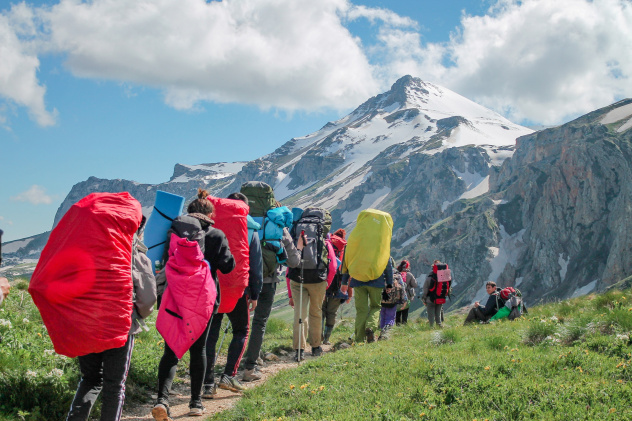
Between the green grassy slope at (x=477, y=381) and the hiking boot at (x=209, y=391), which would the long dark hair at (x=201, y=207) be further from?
the hiking boot at (x=209, y=391)

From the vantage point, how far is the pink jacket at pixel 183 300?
5.53 metres

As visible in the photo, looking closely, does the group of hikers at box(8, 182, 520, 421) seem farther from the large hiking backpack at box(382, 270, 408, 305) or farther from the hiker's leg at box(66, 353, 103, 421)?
the large hiking backpack at box(382, 270, 408, 305)

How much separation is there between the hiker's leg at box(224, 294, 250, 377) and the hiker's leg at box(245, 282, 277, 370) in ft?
2.05

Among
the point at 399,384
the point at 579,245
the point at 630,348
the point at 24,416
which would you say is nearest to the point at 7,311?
the point at 24,416

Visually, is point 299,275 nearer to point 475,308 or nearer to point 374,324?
point 374,324

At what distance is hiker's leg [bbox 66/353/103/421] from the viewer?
178 inches

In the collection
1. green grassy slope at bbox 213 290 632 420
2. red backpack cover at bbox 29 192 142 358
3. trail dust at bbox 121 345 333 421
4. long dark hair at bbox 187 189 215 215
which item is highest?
long dark hair at bbox 187 189 215 215

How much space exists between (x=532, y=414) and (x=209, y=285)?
3638mm

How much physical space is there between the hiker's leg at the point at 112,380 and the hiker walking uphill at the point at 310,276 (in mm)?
4976

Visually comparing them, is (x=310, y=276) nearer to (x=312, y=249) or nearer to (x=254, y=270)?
(x=312, y=249)

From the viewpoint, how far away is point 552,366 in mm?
5680

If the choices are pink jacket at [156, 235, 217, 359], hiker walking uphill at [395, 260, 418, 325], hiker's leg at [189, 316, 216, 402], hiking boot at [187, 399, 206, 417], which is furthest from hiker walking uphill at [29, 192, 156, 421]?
hiker walking uphill at [395, 260, 418, 325]

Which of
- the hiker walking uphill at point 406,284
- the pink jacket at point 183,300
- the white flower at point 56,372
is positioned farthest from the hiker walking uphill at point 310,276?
the hiker walking uphill at point 406,284

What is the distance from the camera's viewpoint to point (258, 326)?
322 inches
